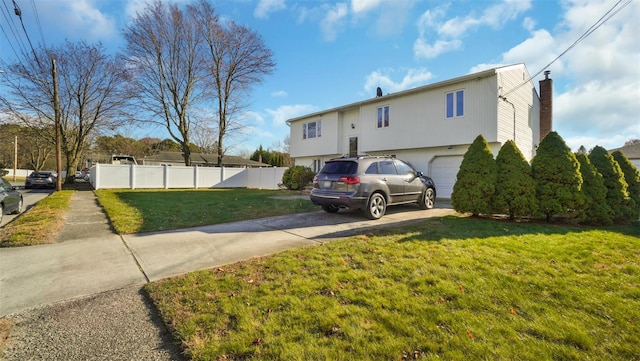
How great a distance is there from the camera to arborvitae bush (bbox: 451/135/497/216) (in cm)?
752

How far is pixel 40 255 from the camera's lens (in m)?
4.79

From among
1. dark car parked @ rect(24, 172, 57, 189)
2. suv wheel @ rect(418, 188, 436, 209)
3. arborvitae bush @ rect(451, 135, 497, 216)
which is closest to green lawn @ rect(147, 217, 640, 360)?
arborvitae bush @ rect(451, 135, 497, 216)

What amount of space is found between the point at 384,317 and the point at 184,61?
25427 millimetres

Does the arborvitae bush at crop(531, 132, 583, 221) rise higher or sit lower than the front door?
lower

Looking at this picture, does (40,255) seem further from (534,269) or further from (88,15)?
(88,15)

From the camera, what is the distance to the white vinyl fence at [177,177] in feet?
61.7

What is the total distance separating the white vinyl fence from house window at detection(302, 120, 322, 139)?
10.8ft

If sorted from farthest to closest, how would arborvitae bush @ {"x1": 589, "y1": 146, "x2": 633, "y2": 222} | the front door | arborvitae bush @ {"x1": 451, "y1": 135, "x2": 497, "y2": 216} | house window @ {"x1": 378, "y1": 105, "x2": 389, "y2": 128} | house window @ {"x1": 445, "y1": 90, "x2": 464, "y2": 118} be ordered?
the front door
house window @ {"x1": 378, "y1": 105, "x2": 389, "y2": 128}
house window @ {"x1": 445, "y1": 90, "x2": 464, "y2": 118}
arborvitae bush @ {"x1": 451, "y1": 135, "x2": 497, "y2": 216}
arborvitae bush @ {"x1": 589, "y1": 146, "x2": 633, "y2": 222}

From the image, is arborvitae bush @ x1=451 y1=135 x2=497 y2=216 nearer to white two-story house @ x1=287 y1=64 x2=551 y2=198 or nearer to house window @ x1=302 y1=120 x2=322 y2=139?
white two-story house @ x1=287 y1=64 x2=551 y2=198

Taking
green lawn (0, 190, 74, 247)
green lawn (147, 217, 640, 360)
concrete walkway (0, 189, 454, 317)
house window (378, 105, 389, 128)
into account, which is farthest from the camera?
house window (378, 105, 389, 128)

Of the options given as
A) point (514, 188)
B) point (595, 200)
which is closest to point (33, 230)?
point (514, 188)

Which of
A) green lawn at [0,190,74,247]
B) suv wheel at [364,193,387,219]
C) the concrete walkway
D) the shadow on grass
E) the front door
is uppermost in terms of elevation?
the front door

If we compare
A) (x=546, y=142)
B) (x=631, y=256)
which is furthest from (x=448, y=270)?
(x=546, y=142)

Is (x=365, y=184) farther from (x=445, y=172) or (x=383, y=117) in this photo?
(x=383, y=117)
